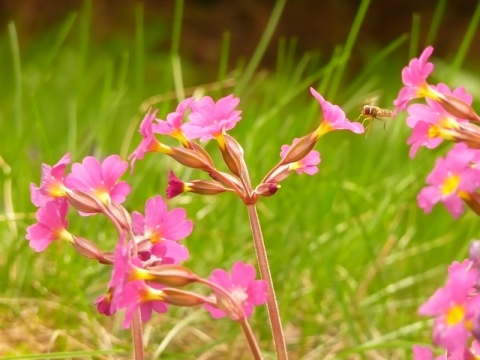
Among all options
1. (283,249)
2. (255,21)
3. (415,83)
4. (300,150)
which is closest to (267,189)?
(300,150)

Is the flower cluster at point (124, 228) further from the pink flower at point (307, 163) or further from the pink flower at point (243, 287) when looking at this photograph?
the pink flower at point (307, 163)

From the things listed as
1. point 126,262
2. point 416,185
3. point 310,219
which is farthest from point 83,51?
point 126,262

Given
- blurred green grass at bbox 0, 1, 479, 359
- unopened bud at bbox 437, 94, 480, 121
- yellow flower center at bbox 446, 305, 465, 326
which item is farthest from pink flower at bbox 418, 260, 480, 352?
blurred green grass at bbox 0, 1, 479, 359

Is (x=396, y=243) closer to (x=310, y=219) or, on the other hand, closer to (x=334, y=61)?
(x=310, y=219)

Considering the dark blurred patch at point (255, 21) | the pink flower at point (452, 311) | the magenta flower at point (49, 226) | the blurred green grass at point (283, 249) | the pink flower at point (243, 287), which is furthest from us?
the dark blurred patch at point (255, 21)

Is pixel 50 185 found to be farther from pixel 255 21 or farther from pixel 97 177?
pixel 255 21

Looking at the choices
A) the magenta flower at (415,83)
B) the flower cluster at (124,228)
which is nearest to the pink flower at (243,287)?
the flower cluster at (124,228)
